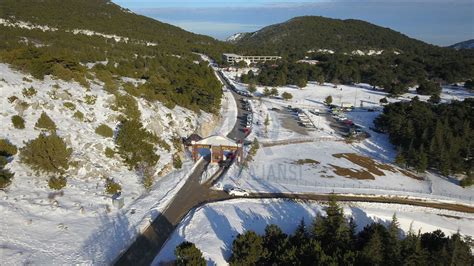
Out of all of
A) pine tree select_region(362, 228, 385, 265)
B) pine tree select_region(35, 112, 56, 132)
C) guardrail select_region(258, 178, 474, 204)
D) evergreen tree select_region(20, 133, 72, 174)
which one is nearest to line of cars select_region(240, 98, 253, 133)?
guardrail select_region(258, 178, 474, 204)

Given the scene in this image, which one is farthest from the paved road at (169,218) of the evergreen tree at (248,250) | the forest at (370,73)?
the forest at (370,73)

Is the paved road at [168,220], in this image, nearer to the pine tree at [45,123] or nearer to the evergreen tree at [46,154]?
the evergreen tree at [46,154]

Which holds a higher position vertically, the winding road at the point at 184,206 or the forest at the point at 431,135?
the forest at the point at 431,135

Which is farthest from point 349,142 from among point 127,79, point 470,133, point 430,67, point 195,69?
point 430,67

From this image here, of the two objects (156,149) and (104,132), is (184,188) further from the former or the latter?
(104,132)

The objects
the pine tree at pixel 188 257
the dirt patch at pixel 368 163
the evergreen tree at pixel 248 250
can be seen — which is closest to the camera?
the pine tree at pixel 188 257

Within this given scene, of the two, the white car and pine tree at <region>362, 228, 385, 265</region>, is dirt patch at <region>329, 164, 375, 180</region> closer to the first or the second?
the white car
